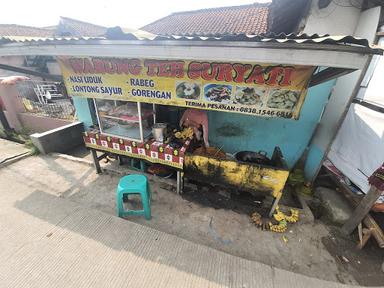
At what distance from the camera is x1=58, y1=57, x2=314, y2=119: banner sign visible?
3260 mm

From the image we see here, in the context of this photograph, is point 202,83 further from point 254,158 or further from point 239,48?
point 254,158

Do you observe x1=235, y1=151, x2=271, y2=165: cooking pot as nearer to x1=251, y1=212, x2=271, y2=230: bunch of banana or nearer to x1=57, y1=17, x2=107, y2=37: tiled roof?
x1=251, y1=212, x2=271, y2=230: bunch of banana

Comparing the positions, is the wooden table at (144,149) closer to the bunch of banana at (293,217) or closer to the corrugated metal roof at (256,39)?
the corrugated metal roof at (256,39)

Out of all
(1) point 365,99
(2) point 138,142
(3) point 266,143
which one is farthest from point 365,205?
(2) point 138,142

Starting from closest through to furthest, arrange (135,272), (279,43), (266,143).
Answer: (279,43), (135,272), (266,143)

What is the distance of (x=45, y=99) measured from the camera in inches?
409

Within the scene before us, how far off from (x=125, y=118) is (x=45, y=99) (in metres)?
8.72

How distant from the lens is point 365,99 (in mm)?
4199

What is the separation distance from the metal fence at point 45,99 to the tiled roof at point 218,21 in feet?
20.8

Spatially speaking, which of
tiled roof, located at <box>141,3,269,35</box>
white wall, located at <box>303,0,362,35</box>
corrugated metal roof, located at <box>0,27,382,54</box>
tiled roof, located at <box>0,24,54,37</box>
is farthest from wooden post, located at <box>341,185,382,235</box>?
tiled roof, located at <box>0,24,54,37</box>

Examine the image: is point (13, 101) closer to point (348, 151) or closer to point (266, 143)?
point (266, 143)

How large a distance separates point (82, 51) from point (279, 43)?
9.94 feet

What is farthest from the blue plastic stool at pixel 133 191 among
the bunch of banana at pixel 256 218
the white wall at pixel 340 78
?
the white wall at pixel 340 78

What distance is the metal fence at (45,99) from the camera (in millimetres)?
8578
